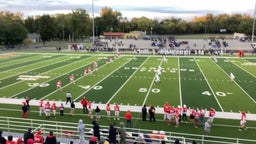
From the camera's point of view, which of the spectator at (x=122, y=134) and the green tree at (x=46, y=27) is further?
the green tree at (x=46, y=27)

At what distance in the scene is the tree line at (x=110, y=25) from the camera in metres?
89.5

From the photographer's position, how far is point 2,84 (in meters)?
26.9

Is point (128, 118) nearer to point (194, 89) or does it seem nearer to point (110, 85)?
point (194, 89)

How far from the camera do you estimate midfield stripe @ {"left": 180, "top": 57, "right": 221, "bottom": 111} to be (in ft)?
67.1

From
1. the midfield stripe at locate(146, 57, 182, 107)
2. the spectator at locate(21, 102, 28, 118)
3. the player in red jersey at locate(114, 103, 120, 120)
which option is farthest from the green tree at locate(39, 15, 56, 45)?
the player in red jersey at locate(114, 103, 120, 120)

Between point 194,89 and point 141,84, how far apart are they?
466 cm

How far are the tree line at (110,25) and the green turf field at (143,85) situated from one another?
173 ft

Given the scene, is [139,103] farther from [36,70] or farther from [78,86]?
[36,70]

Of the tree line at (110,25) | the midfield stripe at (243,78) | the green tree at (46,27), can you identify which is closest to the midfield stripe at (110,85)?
the midfield stripe at (243,78)

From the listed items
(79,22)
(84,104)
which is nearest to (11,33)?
(79,22)

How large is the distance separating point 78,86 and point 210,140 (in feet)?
46.7

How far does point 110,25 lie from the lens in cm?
11925

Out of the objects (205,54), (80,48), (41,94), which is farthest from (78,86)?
(80,48)

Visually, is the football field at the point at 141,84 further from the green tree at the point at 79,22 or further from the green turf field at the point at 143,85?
the green tree at the point at 79,22
